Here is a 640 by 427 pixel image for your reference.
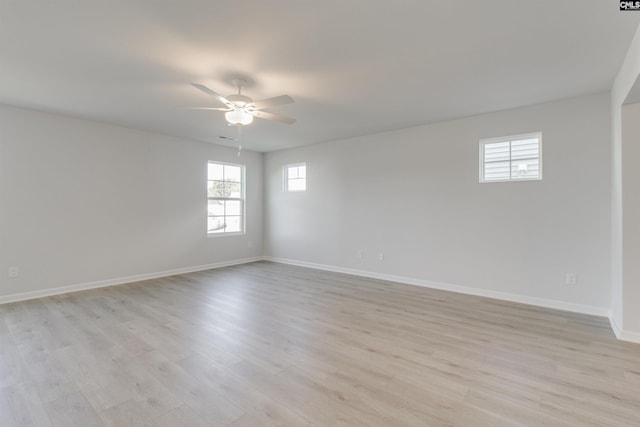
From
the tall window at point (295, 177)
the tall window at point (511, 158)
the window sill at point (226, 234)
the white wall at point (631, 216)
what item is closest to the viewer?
the white wall at point (631, 216)

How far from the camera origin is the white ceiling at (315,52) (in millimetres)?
2010

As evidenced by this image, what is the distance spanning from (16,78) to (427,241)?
5395 millimetres

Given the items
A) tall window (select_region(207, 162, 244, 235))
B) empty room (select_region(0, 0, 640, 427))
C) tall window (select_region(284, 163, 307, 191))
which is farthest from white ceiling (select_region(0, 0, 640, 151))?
tall window (select_region(284, 163, 307, 191))

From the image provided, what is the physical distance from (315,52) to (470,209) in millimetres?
3128

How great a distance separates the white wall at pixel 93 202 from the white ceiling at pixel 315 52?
2.00 ft

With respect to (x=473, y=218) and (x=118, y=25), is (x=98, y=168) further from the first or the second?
(x=473, y=218)

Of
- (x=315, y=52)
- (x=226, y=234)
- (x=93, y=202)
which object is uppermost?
(x=315, y=52)

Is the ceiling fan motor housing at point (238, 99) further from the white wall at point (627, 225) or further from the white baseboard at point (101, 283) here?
the white baseboard at point (101, 283)

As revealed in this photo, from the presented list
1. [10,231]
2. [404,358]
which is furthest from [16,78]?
[404,358]

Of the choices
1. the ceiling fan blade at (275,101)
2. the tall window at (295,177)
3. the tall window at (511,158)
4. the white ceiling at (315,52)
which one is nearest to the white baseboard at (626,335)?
the tall window at (511,158)

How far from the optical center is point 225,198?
6406 mm

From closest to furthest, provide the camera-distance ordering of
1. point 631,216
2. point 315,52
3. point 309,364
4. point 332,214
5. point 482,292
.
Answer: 1. point 309,364
2. point 315,52
3. point 631,216
4. point 482,292
5. point 332,214

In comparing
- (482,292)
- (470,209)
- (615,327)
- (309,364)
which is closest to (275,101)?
(309,364)

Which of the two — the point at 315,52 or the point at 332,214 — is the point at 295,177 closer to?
the point at 332,214
